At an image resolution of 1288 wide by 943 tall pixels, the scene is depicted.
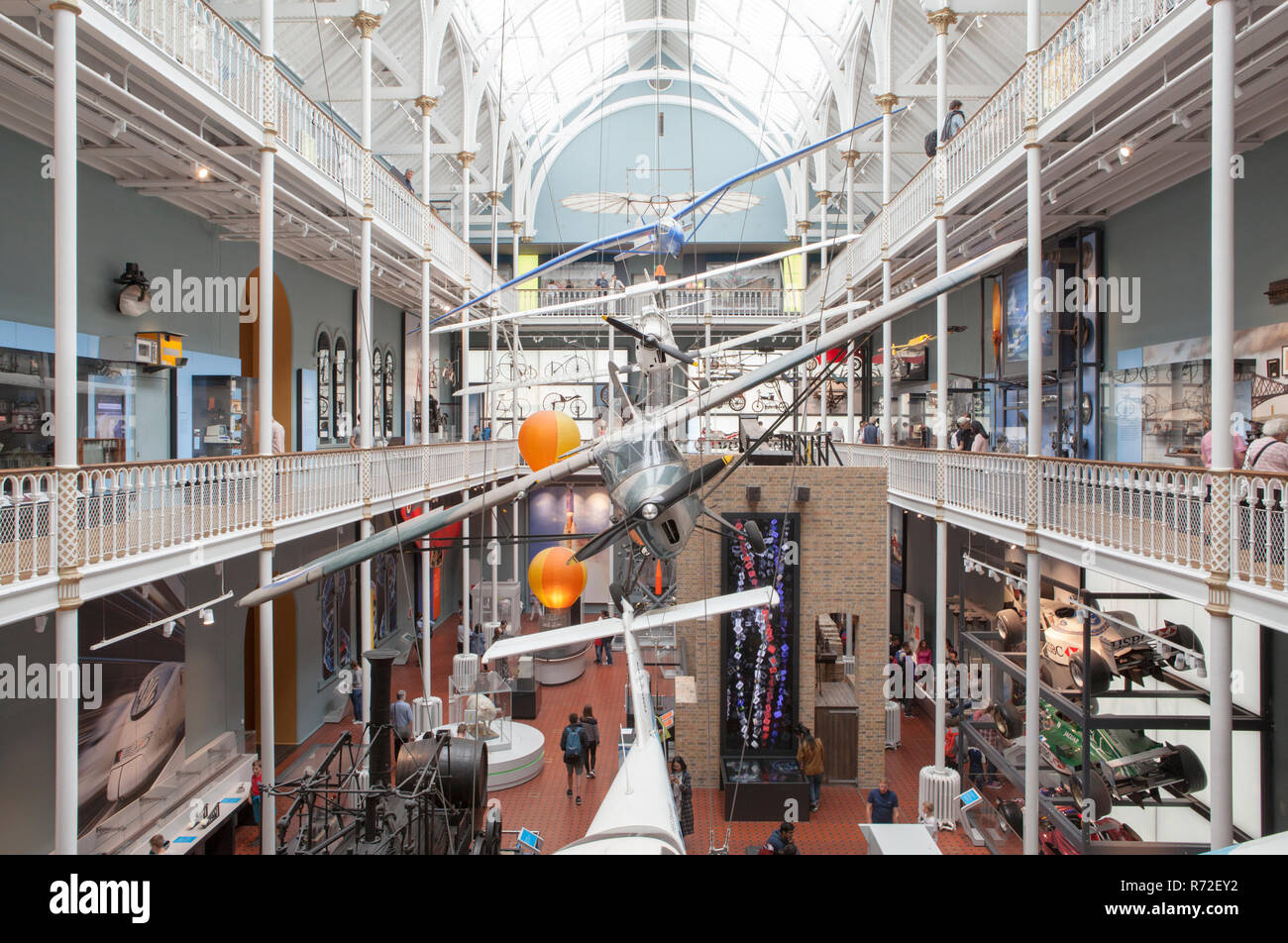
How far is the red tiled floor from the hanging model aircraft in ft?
15.2

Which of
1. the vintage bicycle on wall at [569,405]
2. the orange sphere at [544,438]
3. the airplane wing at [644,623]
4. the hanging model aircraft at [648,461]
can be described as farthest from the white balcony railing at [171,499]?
the vintage bicycle on wall at [569,405]

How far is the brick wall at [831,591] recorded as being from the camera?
44.7ft

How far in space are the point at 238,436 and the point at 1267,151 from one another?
52.6 ft

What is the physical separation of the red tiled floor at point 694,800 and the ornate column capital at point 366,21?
12349 mm

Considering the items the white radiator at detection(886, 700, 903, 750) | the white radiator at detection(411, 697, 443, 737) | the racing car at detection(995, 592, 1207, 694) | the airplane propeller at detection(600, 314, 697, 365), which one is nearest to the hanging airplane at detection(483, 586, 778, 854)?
the airplane propeller at detection(600, 314, 697, 365)

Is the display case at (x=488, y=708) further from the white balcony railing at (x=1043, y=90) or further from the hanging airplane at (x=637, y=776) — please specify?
the white balcony railing at (x=1043, y=90)

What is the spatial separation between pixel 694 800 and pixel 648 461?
28.8 feet

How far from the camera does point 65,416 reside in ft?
20.5

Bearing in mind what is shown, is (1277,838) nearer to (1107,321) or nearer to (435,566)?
(1107,321)

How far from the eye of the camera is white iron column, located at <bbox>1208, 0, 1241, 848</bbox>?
6.16m

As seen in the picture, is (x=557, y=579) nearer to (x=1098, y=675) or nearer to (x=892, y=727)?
(x=1098, y=675)

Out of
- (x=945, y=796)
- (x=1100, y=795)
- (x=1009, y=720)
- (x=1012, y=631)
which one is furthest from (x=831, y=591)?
(x=1100, y=795)

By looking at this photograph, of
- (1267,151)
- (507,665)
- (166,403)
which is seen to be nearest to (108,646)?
(166,403)

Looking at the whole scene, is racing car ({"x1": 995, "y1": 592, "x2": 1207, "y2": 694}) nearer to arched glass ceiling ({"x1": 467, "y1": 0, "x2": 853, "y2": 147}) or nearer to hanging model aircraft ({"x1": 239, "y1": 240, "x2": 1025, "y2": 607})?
hanging model aircraft ({"x1": 239, "y1": 240, "x2": 1025, "y2": 607})
